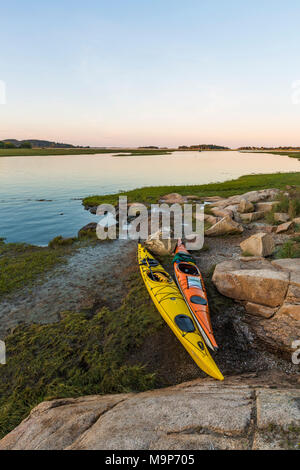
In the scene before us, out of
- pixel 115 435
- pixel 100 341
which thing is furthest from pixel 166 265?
pixel 115 435

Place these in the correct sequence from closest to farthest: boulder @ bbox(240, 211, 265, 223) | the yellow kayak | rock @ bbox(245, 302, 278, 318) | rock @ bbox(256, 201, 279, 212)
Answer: the yellow kayak < rock @ bbox(245, 302, 278, 318) < boulder @ bbox(240, 211, 265, 223) < rock @ bbox(256, 201, 279, 212)

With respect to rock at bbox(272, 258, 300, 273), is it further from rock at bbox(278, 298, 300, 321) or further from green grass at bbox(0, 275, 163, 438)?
green grass at bbox(0, 275, 163, 438)

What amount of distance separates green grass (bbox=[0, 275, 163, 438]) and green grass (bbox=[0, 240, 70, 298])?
377cm

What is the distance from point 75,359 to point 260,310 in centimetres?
644

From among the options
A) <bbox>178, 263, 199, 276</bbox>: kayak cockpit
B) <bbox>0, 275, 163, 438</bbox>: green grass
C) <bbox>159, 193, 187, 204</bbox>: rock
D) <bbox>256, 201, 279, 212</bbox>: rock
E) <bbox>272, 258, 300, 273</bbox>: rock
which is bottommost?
<bbox>0, 275, 163, 438</bbox>: green grass

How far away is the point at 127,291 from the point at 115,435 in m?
7.35

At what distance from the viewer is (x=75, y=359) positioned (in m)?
7.01

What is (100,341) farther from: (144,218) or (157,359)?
(144,218)

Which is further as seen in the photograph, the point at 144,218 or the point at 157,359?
the point at 144,218

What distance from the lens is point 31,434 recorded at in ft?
12.7

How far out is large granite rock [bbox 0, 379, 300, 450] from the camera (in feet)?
9.48

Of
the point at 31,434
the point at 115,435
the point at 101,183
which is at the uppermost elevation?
the point at 101,183

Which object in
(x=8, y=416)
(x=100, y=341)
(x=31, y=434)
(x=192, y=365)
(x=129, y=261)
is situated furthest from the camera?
(x=129, y=261)

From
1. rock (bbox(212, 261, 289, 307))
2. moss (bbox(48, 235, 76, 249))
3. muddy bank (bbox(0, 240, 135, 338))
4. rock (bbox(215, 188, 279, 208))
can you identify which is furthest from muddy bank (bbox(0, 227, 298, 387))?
rock (bbox(215, 188, 279, 208))
